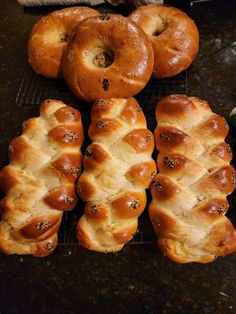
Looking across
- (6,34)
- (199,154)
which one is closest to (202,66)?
(199,154)

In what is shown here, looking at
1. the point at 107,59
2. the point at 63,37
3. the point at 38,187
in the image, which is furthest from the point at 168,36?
the point at 38,187

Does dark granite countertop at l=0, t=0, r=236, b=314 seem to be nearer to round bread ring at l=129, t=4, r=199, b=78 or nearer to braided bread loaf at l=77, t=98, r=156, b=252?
braided bread loaf at l=77, t=98, r=156, b=252

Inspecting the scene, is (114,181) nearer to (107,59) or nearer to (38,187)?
(38,187)

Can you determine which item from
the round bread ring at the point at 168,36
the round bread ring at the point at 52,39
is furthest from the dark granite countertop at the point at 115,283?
the round bread ring at the point at 52,39

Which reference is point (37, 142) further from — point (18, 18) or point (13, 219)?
point (18, 18)

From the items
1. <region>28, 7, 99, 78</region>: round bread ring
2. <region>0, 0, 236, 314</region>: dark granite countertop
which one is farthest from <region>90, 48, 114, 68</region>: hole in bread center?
<region>0, 0, 236, 314</region>: dark granite countertop
